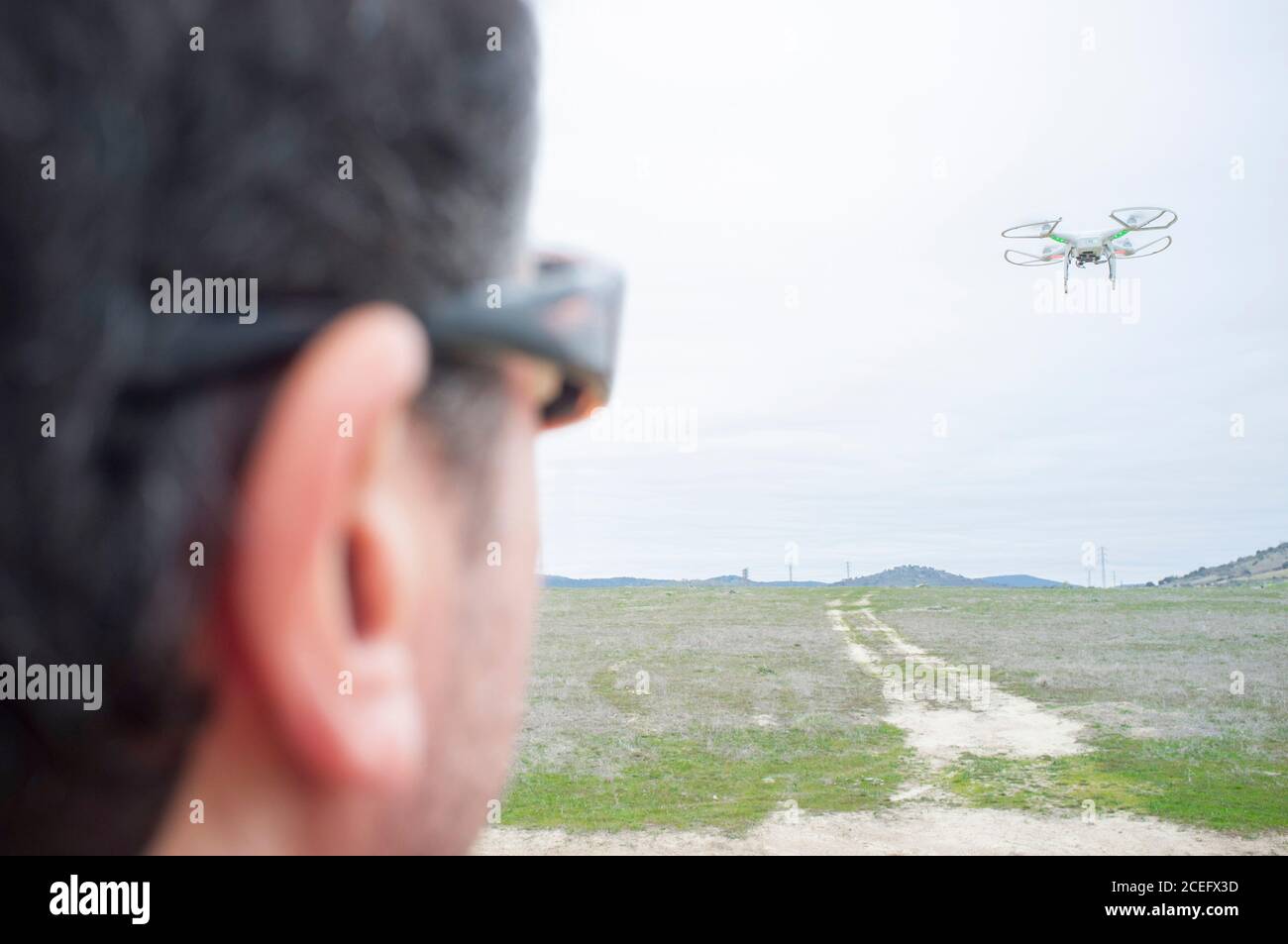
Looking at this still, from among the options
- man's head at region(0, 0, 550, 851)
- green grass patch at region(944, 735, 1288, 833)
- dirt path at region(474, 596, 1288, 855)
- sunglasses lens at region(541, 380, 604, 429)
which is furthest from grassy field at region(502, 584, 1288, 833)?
man's head at region(0, 0, 550, 851)

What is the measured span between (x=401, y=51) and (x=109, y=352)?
0.94 feet

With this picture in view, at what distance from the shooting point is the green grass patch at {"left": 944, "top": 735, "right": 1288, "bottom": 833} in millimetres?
13297

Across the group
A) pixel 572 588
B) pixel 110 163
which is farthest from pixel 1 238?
pixel 572 588

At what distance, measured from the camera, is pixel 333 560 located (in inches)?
24.3

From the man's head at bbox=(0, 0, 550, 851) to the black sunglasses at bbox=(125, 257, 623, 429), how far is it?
0.03ft

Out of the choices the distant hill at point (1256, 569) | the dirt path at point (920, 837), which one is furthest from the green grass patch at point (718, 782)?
the distant hill at point (1256, 569)

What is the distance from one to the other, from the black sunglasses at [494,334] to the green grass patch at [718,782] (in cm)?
1173

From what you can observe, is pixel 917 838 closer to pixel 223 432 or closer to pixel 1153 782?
pixel 1153 782

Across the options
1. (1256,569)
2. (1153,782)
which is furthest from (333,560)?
(1256,569)

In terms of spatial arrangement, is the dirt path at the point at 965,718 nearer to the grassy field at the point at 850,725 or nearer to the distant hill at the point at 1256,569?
the grassy field at the point at 850,725

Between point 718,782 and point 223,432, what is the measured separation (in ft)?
49.1

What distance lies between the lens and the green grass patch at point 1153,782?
13.3m

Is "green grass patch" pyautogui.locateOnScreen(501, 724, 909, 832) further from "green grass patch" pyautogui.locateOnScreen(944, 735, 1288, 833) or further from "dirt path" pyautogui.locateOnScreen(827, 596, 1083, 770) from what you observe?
"green grass patch" pyautogui.locateOnScreen(944, 735, 1288, 833)

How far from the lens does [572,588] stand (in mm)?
69500
